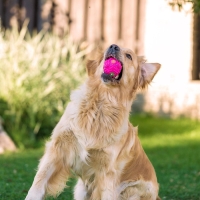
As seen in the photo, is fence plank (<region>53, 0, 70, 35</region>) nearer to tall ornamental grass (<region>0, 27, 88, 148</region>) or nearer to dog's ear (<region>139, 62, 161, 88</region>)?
tall ornamental grass (<region>0, 27, 88, 148</region>)

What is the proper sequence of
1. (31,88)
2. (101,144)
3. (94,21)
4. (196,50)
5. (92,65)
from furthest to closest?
(94,21) → (196,50) → (31,88) → (92,65) → (101,144)

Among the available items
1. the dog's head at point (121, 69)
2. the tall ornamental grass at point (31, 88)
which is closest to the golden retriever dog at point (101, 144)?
the dog's head at point (121, 69)

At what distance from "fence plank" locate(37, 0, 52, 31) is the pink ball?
8.89 meters

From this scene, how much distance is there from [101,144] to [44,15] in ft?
30.7

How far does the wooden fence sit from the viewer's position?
48.0 ft

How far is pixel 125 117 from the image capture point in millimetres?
6129

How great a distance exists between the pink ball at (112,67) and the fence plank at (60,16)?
889 cm

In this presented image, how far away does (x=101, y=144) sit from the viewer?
19.5 feet

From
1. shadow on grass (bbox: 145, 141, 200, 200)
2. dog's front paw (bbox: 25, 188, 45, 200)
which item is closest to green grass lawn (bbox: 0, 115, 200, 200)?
shadow on grass (bbox: 145, 141, 200, 200)

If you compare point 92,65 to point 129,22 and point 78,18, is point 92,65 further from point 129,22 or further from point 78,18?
point 78,18

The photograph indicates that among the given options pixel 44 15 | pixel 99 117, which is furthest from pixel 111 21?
pixel 99 117

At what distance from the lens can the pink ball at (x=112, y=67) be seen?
6000 mm

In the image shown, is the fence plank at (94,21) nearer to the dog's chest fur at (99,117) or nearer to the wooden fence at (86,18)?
the wooden fence at (86,18)

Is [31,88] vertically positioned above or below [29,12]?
below
